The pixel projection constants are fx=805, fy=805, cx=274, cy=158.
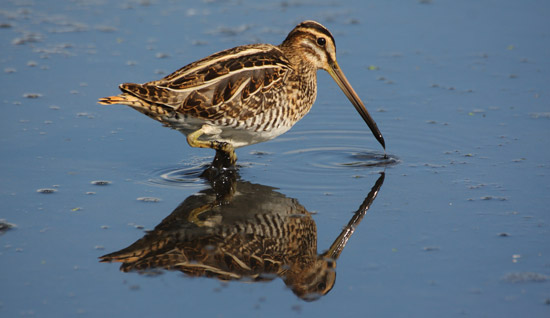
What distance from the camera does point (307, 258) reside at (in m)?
5.64

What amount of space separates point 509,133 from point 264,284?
12.1 feet

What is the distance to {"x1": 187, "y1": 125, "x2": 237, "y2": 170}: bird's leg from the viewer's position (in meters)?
6.87

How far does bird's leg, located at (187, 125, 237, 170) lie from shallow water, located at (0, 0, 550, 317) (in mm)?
202

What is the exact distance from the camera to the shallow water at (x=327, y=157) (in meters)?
5.14

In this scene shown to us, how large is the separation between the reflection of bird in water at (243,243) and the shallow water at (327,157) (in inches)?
4.0

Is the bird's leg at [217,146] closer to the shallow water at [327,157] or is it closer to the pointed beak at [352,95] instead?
the shallow water at [327,157]

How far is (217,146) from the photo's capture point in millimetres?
6980

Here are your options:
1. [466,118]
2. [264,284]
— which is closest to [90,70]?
[466,118]

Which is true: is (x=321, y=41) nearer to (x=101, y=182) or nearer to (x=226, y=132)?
(x=226, y=132)

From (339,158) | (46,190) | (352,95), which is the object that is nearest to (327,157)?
(339,158)

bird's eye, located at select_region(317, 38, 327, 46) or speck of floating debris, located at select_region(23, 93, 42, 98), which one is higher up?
bird's eye, located at select_region(317, 38, 327, 46)

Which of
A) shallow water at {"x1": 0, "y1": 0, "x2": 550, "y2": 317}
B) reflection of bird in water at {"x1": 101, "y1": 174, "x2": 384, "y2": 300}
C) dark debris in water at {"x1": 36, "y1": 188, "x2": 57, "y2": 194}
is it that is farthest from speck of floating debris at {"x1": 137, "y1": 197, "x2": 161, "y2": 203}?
dark debris in water at {"x1": 36, "y1": 188, "x2": 57, "y2": 194}

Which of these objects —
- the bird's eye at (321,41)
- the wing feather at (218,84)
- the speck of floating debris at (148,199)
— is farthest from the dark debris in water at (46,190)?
the bird's eye at (321,41)

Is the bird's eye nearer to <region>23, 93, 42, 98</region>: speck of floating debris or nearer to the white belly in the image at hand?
the white belly
